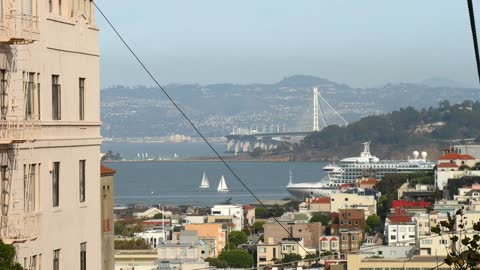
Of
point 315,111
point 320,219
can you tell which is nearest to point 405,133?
point 315,111

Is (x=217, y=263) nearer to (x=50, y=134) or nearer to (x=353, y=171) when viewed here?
(x=50, y=134)

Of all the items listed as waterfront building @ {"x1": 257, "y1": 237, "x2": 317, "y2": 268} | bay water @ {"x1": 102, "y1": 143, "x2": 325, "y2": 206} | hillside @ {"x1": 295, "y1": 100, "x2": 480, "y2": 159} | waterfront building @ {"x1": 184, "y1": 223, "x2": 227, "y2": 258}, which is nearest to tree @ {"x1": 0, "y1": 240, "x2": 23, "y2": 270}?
waterfront building @ {"x1": 257, "y1": 237, "x2": 317, "y2": 268}

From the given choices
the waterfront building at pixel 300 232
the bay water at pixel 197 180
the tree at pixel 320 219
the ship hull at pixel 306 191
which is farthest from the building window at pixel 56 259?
the ship hull at pixel 306 191

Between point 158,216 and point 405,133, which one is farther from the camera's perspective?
point 405,133

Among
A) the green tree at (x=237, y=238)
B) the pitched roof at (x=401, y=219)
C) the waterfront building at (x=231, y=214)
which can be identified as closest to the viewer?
the pitched roof at (x=401, y=219)

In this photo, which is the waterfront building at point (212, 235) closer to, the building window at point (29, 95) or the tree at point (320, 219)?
the tree at point (320, 219)

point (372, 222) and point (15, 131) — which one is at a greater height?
point (15, 131)

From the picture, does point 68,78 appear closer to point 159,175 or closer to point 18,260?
point 18,260
